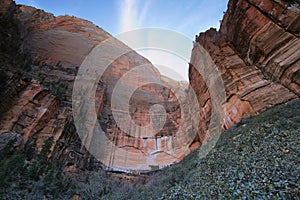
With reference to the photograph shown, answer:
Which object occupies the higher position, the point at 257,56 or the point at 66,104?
the point at 257,56

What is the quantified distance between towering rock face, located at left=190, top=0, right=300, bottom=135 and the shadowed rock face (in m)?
0.05

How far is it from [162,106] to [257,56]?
16181 mm

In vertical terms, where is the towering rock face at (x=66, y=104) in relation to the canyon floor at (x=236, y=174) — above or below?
above

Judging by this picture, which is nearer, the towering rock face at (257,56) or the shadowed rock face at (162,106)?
the towering rock face at (257,56)

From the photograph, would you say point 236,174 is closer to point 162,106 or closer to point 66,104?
point 66,104

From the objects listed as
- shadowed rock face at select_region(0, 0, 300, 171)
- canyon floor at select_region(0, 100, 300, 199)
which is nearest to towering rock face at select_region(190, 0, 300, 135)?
shadowed rock face at select_region(0, 0, 300, 171)

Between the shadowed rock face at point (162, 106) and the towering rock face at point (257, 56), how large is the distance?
53 mm

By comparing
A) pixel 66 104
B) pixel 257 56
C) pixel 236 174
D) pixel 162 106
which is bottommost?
pixel 236 174

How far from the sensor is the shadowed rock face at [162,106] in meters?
11.2

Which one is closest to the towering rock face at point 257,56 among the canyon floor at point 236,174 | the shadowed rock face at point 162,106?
the shadowed rock face at point 162,106

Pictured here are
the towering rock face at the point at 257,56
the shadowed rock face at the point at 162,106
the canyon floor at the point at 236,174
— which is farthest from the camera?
the shadowed rock face at the point at 162,106

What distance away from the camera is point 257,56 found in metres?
12.9

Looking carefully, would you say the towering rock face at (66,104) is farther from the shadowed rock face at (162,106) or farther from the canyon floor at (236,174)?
the canyon floor at (236,174)

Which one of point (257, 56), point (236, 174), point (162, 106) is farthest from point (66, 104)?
point (257, 56)
